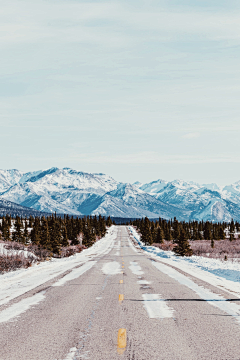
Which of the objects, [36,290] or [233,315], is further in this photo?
[36,290]

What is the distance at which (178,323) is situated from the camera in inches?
289

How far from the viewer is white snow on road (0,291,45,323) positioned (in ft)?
26.1

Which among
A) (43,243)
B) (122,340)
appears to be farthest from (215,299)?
(43,243)

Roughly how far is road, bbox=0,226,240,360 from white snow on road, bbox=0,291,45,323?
0.58ft

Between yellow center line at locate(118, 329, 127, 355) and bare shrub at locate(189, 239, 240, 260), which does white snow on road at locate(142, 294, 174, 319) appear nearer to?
yellow center line at locate(118, 329, 127, 355)

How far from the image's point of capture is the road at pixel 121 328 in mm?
5504

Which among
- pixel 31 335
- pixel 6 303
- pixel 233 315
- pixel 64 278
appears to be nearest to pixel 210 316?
pixel 233 315

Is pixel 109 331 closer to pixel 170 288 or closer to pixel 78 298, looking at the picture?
pixel 78 298

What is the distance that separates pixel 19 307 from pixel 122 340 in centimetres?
399

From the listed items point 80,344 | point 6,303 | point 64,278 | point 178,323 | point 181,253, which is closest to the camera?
point 80,344

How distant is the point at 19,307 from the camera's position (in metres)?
8.94

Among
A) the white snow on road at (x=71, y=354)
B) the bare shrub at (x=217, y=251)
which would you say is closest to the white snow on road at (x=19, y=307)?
the white snow on road at (x=71, y=354)

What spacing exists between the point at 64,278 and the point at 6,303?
6.02 metres

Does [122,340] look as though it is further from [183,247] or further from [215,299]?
[183,247]
